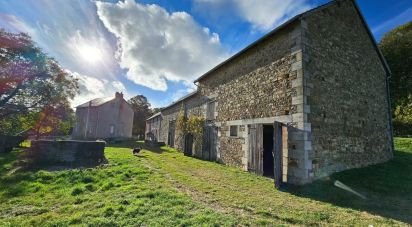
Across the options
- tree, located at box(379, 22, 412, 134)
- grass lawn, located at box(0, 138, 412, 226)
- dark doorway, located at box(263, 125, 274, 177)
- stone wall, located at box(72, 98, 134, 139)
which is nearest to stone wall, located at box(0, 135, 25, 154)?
grass lawn, located at box(0, 138, 412, 226)

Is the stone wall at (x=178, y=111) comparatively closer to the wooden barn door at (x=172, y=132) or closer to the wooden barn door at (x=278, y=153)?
the wooden barn door at (x=172, y=132)

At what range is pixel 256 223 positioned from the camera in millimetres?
3945

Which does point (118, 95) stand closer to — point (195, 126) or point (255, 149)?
point (195, 126)

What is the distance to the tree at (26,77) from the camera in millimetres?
15094

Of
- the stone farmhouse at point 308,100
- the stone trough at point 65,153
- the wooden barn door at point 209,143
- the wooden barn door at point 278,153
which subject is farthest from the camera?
the wooden barn door at point 209,143

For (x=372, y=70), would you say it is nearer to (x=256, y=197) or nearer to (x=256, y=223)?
(x=256, y=197)

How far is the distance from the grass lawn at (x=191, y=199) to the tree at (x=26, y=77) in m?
10.7

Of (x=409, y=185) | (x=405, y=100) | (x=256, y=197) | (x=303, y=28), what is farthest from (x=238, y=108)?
(x=405, y=100)

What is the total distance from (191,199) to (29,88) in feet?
58.9

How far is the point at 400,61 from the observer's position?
71.2 ft

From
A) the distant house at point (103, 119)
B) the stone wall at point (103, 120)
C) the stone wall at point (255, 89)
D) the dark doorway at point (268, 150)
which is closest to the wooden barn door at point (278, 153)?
the stone wall at point (255, 89)

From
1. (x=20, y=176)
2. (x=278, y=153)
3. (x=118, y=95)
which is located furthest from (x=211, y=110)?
(x=118, y=95)

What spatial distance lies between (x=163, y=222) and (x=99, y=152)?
25.6 feet

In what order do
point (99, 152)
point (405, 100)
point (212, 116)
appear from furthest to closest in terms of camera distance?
point (405, 100)
point (212, 116)
point (99, 152)
